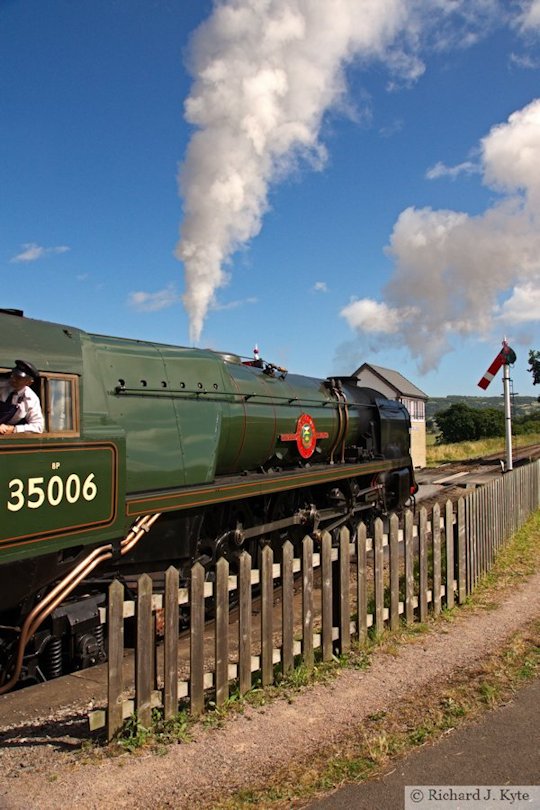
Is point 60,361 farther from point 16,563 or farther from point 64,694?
Result: point 64,694

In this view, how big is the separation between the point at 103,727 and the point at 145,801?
934 mm

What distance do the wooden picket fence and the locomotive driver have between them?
1.38 metres

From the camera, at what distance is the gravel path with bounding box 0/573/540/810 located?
350cm

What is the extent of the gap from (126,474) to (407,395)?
87.6 feet

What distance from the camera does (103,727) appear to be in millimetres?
4262

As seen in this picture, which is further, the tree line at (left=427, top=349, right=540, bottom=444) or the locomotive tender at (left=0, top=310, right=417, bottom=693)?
the tree line at (left=427, top=349, right=540, bottom=444)

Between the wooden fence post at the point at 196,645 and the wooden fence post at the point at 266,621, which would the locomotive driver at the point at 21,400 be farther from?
the wooden fence post at the point at 266,621

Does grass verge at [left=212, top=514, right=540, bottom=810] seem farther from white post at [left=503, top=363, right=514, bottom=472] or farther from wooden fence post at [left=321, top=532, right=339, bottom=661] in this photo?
white post at [left=503, top=363, right=514, bottom=472]

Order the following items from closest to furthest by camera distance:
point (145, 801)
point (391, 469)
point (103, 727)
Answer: point (145, 801)
point (103, 727)
point (391, 469)

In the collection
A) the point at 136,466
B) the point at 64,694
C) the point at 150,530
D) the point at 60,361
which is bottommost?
the point at 64,694

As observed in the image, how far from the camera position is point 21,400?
14.8ft

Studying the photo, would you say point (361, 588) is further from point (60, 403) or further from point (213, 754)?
point (60, 403)

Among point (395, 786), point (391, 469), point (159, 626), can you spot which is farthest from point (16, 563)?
point (391, 469)

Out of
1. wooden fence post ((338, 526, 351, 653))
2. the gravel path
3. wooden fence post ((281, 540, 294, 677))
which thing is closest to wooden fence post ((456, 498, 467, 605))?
the gravel path
